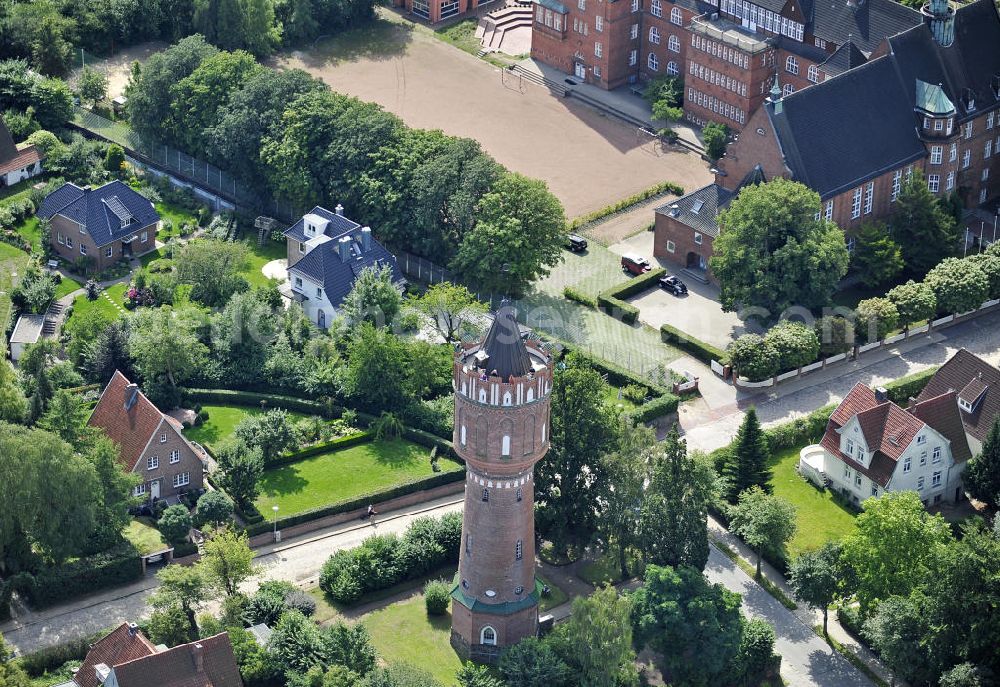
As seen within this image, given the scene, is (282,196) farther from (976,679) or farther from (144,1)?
(976,679)

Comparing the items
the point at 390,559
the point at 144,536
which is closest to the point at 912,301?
the point at 390,559

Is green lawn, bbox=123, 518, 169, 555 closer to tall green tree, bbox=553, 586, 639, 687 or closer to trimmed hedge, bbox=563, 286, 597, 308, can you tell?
tall green tree, bbox=553, 586, 639, 687

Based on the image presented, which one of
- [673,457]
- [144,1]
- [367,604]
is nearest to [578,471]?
[673,457]

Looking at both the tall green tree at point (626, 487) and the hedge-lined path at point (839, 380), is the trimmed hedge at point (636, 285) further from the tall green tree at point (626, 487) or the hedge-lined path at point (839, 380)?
→ the tall green tree at point (626, 487)

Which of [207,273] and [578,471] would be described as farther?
[207,273]

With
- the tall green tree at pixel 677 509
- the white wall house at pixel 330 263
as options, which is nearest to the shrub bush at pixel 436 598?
the tall green tree at pixel 677 509

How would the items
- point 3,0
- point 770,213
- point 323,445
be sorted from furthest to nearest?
point 3,0 < point 770,213 < point 323,445

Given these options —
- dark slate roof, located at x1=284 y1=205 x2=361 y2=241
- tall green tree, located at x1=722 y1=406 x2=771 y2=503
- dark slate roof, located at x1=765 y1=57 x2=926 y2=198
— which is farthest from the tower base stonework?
dark slate roof, located at x1=765 y1=57 x2=926 y2=198
